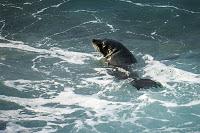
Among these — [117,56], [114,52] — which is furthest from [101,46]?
[117,56]

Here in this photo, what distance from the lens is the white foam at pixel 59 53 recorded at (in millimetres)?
16325

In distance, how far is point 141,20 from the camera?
63.5 feet

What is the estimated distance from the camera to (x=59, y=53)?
54.7 ft

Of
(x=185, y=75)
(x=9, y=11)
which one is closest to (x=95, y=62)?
(x=185, y=75)

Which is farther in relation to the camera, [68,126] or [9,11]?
[9,11]

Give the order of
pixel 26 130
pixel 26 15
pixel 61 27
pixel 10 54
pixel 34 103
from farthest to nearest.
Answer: pixel 26 15
pixel 61 27
pixel 10 54
pixel 34 103
pixel 26 130

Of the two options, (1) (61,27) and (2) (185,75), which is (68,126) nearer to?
(2) (185,75)

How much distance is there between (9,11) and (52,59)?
4815mm

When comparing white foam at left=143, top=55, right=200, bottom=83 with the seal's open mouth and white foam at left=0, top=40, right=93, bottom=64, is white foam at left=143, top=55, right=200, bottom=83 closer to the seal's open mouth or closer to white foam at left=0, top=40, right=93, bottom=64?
the seal's open mouth

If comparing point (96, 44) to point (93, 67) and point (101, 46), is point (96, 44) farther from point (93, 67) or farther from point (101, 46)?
point (93, 67)

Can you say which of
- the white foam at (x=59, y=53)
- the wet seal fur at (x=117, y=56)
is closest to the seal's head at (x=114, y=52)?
the wet seal fur at (x=117, y=56)

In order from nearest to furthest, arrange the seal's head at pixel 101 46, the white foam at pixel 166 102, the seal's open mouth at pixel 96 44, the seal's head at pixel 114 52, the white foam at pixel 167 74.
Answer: the white foam at pixel 166 102, the white foam at pixel 167 74, the seal's head at pixel 114 52, the seal's head at pixel 101 46, the seal's open mouth at pixel 96 44

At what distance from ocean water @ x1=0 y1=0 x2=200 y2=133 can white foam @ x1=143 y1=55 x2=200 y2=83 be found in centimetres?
3

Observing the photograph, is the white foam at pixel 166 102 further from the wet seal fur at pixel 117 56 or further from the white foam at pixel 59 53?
the white foam at pixel 59 53
